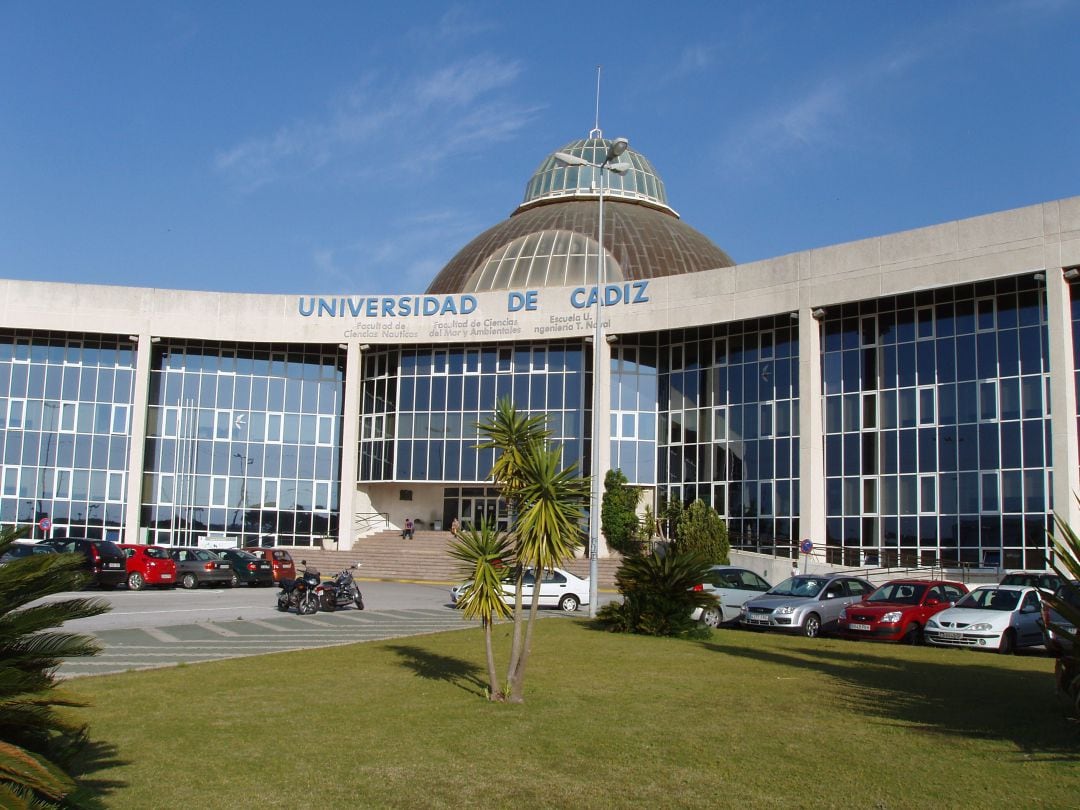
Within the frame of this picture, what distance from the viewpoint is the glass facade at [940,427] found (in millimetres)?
33250

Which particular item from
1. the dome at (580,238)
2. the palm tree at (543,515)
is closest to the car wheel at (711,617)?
the palm tree at (543,515)

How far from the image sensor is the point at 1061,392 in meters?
32.0

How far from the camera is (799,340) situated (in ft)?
131

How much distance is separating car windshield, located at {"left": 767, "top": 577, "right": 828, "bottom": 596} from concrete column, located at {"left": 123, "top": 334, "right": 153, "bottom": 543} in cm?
3298

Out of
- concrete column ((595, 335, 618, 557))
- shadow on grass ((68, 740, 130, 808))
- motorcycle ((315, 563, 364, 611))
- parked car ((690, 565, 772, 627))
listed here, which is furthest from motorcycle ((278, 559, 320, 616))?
concrete column ((595, 335, 618, 557))

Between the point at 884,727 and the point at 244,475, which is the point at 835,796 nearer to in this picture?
the point at 884,727

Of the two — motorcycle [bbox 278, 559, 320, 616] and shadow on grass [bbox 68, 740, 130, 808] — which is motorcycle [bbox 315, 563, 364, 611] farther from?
shadow on grass [bbox 68, 740, 130, 808]

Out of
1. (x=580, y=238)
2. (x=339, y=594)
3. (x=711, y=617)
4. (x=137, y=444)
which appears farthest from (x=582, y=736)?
(x=580, y=238)

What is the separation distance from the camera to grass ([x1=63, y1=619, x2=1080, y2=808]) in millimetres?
7531

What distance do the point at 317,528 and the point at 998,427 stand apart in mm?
30232

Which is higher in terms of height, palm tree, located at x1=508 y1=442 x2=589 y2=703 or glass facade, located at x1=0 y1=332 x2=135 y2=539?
glass facade, located at x1=0 y1=332 x2=135 y2=539

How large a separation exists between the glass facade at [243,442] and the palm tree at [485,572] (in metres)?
38.9

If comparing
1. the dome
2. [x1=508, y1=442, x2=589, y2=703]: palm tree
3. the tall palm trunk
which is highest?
Answer: the dome

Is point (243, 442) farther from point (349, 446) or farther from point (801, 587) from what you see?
point (801, 587)
